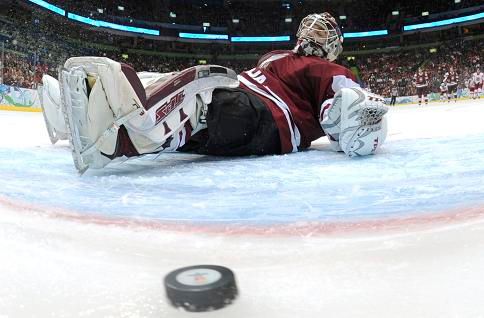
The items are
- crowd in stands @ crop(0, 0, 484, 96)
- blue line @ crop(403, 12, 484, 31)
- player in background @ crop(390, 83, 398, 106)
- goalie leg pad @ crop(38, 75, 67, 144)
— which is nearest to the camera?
goalie leg pad @ crop(38, 75, 67, 144)

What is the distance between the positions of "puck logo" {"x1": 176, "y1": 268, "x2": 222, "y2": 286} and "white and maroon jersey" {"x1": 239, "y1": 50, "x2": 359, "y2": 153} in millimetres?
1174

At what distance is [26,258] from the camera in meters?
0.54

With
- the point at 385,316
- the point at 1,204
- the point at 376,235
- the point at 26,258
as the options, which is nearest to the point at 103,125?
the point at 1,204

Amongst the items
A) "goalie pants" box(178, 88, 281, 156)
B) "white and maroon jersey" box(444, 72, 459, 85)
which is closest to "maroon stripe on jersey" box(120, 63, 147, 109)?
"goalie pants" box(178, 88, 281, 156)

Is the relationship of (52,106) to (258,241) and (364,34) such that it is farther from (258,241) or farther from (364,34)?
(364,34)

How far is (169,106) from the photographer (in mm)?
1283

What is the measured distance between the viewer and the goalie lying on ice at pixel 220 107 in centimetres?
112

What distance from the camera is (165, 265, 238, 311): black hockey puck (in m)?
0.38

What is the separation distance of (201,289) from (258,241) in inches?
9.2

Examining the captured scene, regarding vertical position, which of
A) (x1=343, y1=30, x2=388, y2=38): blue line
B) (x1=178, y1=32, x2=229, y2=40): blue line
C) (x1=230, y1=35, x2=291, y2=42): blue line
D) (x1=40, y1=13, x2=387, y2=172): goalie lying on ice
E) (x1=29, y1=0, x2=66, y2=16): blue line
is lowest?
(x1=40, y1=13, x2=387, y2=172): goalie lying on ice

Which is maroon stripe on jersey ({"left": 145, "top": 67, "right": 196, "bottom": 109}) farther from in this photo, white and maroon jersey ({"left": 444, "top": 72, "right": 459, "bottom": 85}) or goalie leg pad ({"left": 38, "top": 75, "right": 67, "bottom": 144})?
white and maroon jersey ({"left": 444, "top": 72, "right": 459, "bottom": 85})

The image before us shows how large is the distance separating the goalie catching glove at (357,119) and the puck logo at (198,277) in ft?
3.71

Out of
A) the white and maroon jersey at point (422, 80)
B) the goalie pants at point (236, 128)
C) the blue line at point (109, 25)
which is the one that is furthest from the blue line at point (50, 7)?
the goalie pants at point (236, 128)

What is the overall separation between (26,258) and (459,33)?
679 inches
